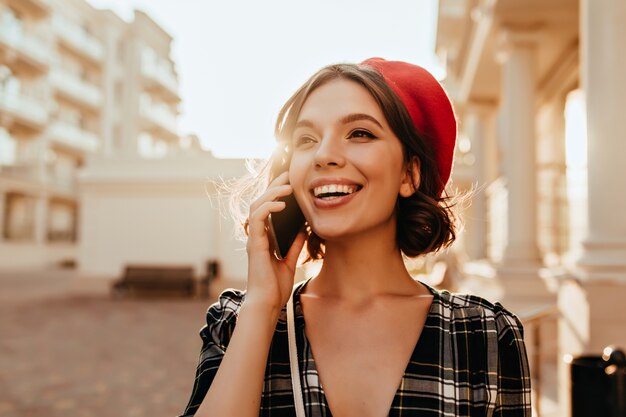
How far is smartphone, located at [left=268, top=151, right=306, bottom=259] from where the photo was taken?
1.64 metres

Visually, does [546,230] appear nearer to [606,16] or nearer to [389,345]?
[606,16]

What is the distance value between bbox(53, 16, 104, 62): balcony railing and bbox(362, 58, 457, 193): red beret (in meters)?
37.9

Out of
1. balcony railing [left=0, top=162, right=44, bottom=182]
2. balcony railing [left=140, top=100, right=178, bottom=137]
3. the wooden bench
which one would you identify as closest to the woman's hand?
the wooden bench

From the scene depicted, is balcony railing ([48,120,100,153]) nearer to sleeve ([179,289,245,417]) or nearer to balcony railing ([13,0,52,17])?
balcony railing ([13,0,52,17])

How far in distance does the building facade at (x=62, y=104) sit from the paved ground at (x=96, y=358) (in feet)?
56.4

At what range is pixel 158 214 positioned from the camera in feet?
66.0

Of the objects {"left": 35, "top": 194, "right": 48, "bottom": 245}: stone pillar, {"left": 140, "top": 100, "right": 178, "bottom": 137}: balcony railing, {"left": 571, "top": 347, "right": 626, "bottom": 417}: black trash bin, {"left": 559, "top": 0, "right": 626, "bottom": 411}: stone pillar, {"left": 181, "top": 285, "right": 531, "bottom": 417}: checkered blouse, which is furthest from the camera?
{"left": 140, "top": 100, "right": 178, "bottom": 137}: balcony railing

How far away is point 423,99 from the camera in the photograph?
162 centimetres

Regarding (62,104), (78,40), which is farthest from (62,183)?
(78,40)

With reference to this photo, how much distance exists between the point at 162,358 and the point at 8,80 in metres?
29.0

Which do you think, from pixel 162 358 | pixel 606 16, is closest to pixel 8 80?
pixel 162 358

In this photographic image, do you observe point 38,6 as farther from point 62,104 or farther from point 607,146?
point 607,146

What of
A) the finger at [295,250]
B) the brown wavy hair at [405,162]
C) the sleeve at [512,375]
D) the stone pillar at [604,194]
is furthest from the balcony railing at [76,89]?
the sleeve at [512,375]

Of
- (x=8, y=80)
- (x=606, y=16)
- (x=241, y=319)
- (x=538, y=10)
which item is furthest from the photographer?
(x=8, y=80)
